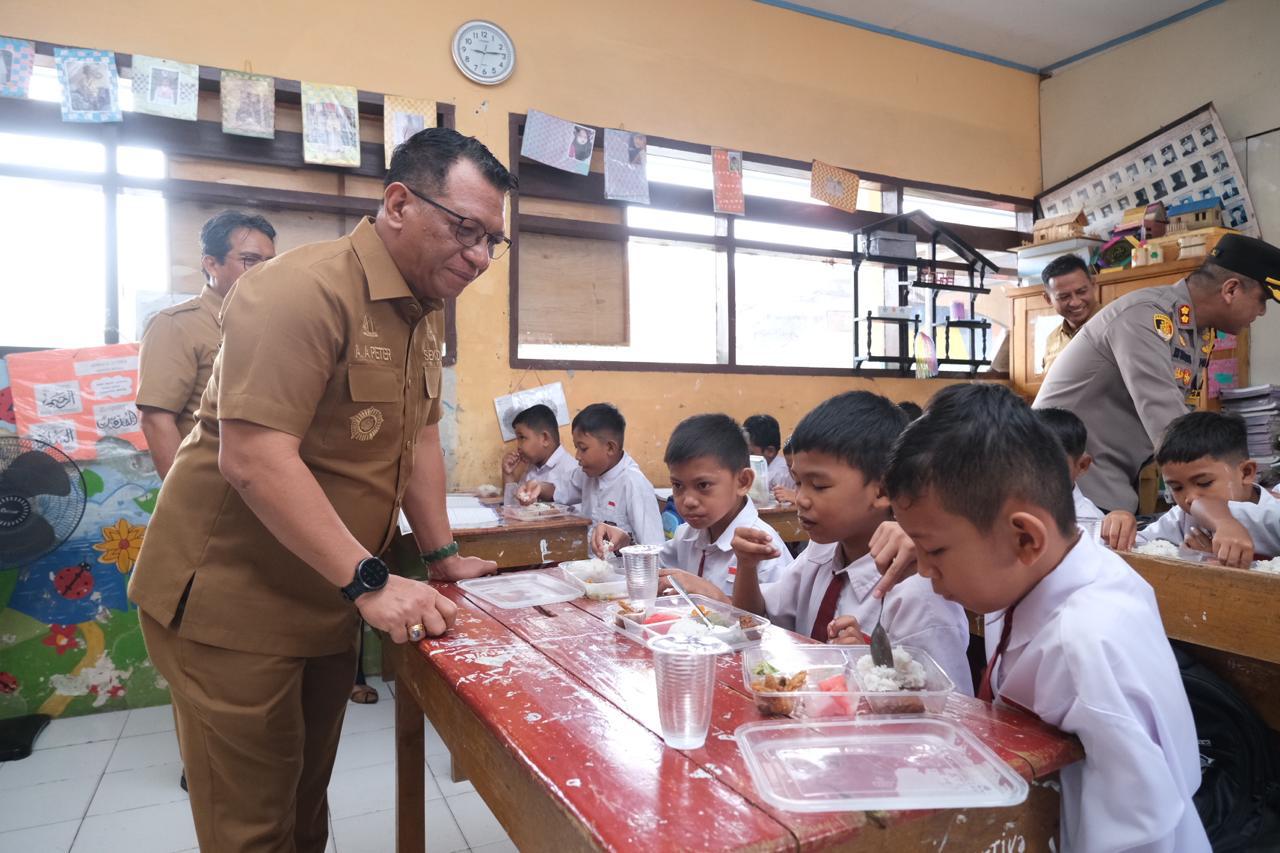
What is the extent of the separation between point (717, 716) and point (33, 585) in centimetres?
336

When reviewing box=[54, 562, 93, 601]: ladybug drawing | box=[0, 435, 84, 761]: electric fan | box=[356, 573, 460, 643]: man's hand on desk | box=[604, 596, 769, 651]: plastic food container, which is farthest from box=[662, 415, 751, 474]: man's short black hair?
box=[54, 562, 93, 601]: ladybug drawing

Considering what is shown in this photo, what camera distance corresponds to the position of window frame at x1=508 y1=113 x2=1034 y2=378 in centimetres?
412

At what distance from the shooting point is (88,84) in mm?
3256

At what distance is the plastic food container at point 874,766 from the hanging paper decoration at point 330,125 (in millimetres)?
3620

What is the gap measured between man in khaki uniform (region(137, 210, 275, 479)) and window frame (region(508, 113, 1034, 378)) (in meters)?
1.61

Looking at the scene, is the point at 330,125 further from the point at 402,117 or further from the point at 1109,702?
the point at 1109,702

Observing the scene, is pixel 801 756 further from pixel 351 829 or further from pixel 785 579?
pixel 351 829

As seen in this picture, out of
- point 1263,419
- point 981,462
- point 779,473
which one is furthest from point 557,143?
point 1263,419

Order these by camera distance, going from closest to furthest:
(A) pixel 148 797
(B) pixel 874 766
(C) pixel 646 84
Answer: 1. (B) pixel 874 766
2. (A) pixel 148 797
3. (C) pixel 646 84

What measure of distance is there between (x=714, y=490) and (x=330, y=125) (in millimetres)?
2886

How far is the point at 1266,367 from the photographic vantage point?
Result: 15.2ft

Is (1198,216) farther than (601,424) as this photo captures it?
Yes

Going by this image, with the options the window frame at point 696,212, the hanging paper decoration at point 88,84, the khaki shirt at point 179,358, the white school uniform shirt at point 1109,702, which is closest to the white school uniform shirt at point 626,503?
the window frame at point 696,212

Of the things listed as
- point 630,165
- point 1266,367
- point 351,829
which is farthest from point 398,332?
point 1266,367
